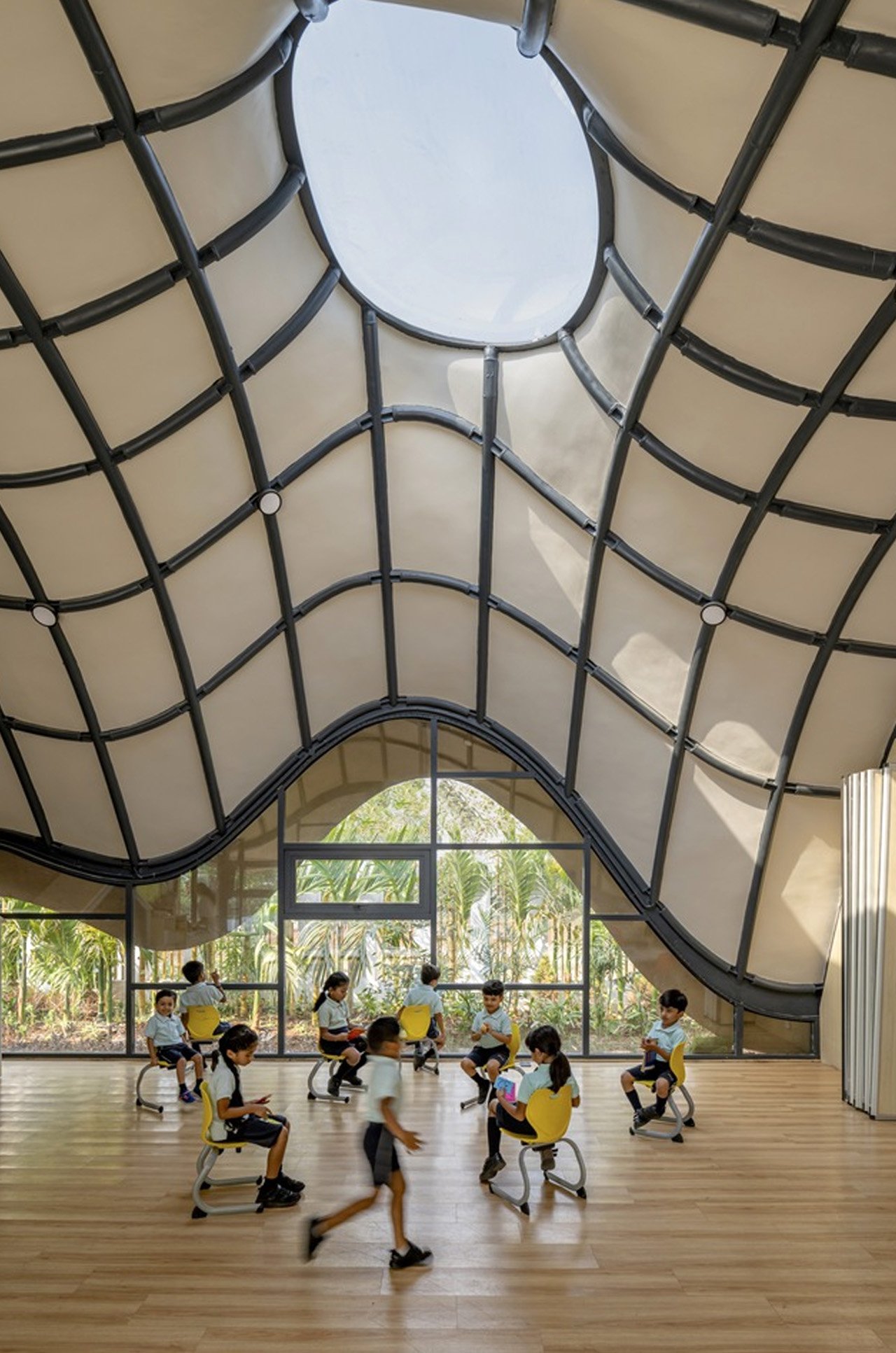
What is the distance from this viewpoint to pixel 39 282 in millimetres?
7582

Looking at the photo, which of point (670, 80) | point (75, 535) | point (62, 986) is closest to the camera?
point (670, 80)

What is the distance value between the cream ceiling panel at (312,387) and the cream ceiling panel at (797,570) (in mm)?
4100

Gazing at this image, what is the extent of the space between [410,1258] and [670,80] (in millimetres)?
6922

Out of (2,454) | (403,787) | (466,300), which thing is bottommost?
(403,787)

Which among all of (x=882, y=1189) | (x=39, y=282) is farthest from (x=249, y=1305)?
(x=39, y=282)

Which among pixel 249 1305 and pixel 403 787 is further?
pixel 403 787

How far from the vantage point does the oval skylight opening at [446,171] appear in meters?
8.15

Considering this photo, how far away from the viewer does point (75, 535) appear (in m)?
9.66

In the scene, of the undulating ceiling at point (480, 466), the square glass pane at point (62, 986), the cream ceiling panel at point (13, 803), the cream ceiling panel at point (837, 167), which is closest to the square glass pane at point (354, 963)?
the undulating ceiling at point (480, 466)

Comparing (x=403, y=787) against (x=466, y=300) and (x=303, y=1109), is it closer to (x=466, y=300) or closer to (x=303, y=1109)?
(x=303, y=1109)

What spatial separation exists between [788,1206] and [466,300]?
26.4 ft

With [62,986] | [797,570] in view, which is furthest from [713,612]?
[62,986]

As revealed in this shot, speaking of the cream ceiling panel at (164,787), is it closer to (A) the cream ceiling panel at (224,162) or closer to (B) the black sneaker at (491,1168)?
(A) the cream ceiling panel at (224,162)

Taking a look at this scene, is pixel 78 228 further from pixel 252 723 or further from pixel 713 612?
pixel 713 612
